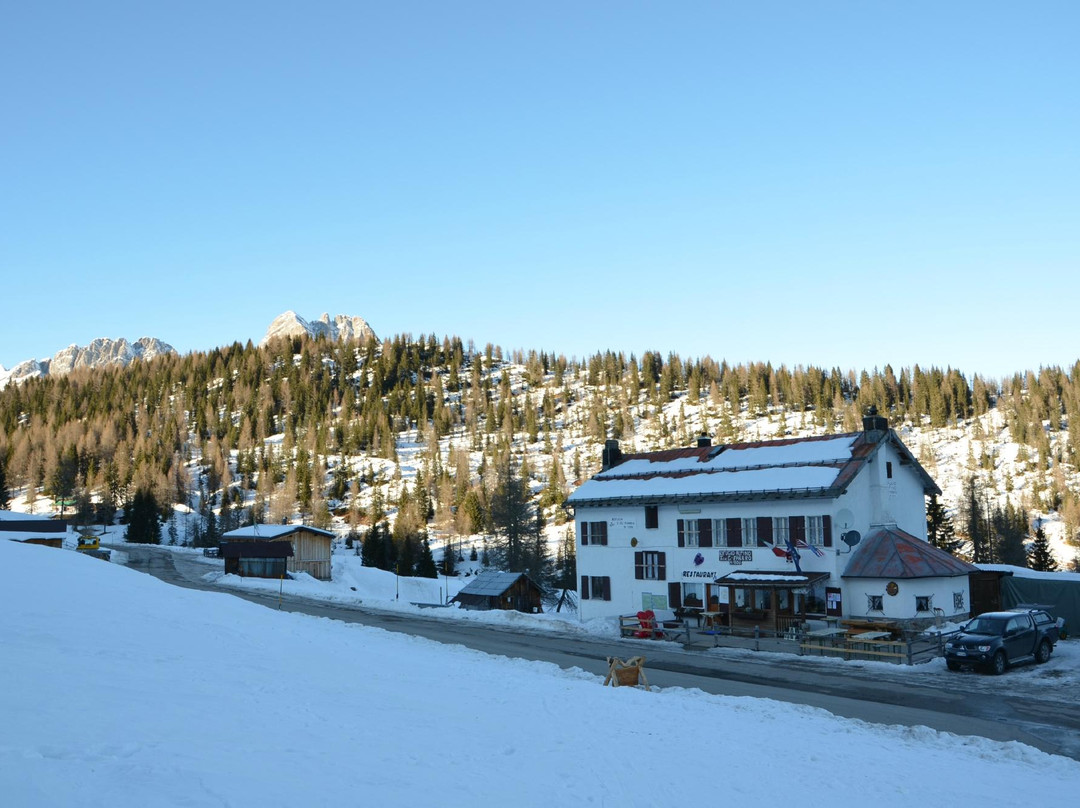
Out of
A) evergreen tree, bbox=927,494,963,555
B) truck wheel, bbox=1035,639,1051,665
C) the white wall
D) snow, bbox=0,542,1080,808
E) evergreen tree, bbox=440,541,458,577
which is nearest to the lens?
snow, bbox=0,542,1080,808

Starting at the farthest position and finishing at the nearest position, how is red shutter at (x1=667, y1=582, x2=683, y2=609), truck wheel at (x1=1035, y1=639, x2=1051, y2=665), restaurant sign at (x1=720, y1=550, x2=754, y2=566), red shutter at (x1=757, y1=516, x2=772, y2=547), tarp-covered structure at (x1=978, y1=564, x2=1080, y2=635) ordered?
red shutter at (x1=667, y1=582, x2=683, y2=609) → restaurant sign at (x1=720, y1=550, x2=754, y2=566) → red shutter at (x1=757, y1=516, x2=772, y2=547) → tarp-covered structure at (x1=978, y1=564, x2=1080, y2=635) → truck wheel at (x1=1035, y1=639, x2=1051, y2=665)

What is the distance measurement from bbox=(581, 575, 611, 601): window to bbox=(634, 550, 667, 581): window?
2.21 metres

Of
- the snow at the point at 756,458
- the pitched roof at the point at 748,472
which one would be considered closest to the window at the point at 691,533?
the pitched roof at the point at 748,472

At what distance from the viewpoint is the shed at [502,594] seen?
52.7 m

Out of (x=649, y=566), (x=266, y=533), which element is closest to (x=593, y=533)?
(x=649, y=566)

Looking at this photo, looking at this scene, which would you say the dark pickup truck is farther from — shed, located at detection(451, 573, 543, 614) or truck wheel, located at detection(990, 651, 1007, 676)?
shed, located at detection(451, 573, 543, 614)

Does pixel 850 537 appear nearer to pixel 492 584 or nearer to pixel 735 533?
pixel 735 533

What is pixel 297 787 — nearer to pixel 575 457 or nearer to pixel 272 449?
pixel 575 457

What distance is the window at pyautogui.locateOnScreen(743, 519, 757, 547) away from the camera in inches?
1526

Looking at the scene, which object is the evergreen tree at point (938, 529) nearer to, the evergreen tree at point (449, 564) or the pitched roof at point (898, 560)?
the pitched roof at point (898, 560)

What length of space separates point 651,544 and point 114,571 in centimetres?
2544

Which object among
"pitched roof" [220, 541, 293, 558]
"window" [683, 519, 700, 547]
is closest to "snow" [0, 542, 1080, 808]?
"window" [683, 519, 700, 547]

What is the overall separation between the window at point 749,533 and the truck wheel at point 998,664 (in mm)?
14732

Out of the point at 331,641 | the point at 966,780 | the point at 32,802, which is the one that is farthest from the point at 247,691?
the point at 966,780
